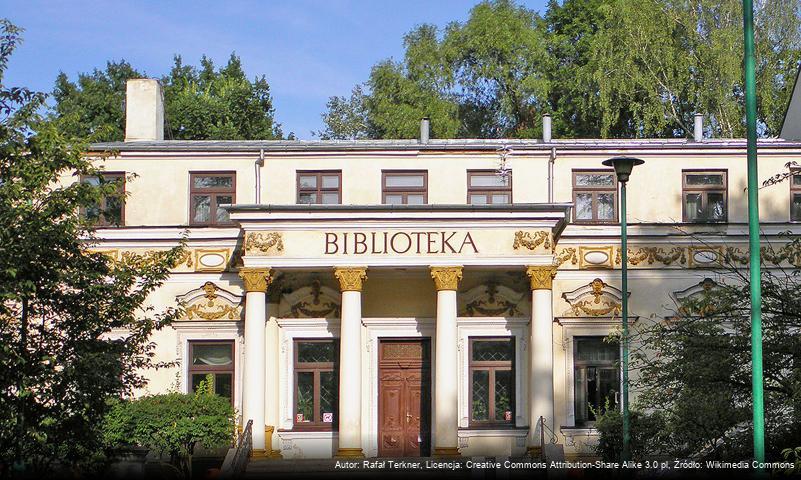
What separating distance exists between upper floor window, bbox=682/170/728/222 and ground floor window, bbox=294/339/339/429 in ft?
35.5

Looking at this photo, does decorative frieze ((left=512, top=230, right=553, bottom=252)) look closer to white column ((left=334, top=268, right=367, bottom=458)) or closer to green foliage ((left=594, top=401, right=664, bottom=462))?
white column ((left=334, top=268, right=367, bottom=458))

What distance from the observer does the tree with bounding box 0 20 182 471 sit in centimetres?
1912

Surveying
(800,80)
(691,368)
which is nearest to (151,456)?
(691,368)

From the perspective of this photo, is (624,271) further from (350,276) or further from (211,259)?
(211,259)

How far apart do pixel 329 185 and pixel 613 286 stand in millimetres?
8501

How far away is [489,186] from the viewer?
37.8m

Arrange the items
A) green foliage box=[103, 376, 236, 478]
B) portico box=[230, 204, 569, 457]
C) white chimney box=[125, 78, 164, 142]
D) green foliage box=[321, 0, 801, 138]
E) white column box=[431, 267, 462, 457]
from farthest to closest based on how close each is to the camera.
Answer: green foliage box=[321, 0, 801, 138], white chimney box=[125, 78, 164, 142], portico box=[230, 204, 569, 457], white column box=[431, 267, 462, 457], green foliage box=[103, 376, 236, 478]

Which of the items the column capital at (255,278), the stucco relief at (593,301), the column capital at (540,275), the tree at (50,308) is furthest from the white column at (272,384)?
the tree at (50,308)

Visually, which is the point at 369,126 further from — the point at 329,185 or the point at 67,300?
the point at 67,300

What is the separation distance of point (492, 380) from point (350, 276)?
5.38 metres

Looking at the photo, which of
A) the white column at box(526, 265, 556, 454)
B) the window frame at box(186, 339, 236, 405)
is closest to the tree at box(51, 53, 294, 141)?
the window frame at box(186, 339, 236, 405)

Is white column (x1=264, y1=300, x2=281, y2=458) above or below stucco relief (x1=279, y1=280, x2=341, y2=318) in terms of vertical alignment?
below

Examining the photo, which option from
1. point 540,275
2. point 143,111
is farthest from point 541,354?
point 143,111

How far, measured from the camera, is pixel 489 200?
37719 millimetres
